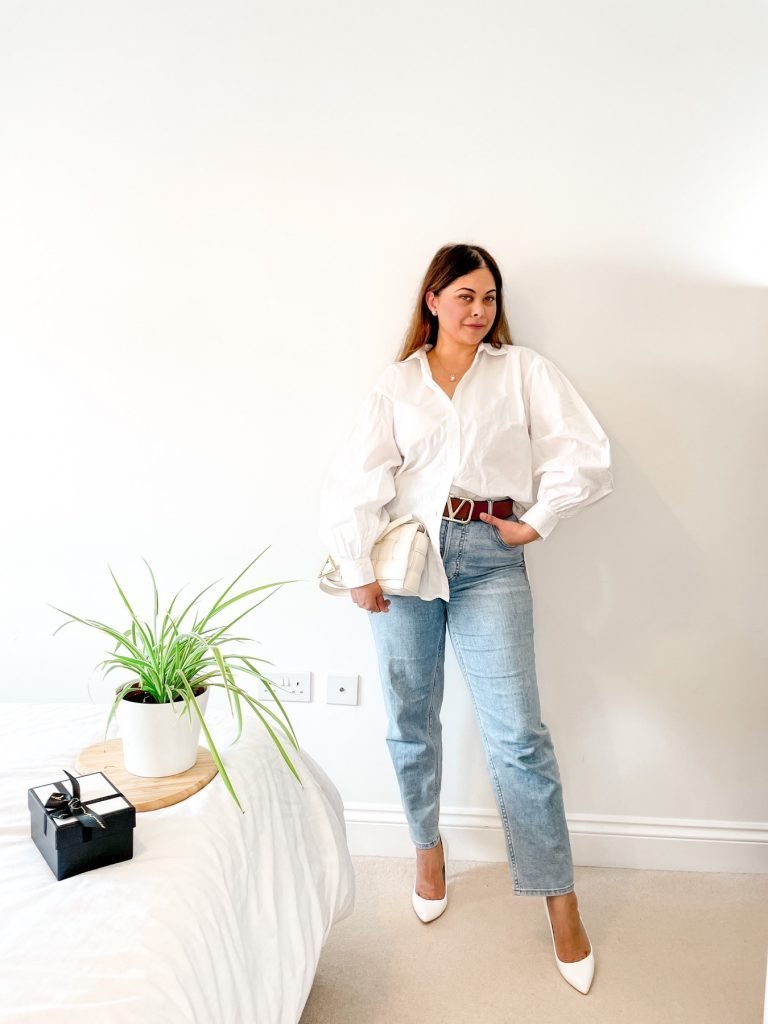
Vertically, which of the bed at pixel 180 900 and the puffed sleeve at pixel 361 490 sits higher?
the puffed sleeve at pixel 361 490

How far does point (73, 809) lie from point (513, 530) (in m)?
1.13

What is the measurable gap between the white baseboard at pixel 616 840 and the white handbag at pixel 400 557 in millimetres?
757

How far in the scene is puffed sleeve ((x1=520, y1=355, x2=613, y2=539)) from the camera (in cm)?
177

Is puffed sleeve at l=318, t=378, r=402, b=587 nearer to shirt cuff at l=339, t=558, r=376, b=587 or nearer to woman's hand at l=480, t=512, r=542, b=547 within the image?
shirt cuff at l=339, t=558, r=376, b=587

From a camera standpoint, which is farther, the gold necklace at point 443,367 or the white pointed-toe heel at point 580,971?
the gold necklace at point 443,367

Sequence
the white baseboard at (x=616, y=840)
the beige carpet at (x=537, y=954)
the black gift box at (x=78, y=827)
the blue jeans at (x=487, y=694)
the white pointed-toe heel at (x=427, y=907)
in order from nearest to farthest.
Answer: the black gift box at (x=78, y=827)
the beige carpet at (x=537, y=954)
the blue jeans at (x=487, y=694)
the white pointed-toe heel at (x=427, y=907)
the white baseboard at (x=616, y=840)

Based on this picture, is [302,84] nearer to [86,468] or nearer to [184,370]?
[184,370]

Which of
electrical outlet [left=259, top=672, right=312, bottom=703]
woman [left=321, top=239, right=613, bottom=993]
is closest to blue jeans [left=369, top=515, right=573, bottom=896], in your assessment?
woman [left=321, top=239, right=613, bottom=993]

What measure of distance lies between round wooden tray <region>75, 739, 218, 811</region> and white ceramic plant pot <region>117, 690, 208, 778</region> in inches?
0.5

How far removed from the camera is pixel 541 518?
179cm

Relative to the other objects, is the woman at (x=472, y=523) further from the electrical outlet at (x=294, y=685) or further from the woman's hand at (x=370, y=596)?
the electrical outlet at (x=294, y=685)

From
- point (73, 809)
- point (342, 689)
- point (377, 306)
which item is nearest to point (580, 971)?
point (342, 689)

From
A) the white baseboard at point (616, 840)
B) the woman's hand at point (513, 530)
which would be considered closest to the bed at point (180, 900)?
the woman's hand at point (513, 530)

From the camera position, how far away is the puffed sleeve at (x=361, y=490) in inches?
71.2
